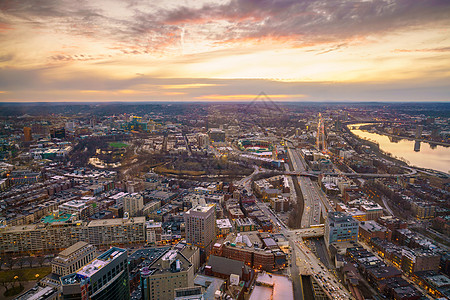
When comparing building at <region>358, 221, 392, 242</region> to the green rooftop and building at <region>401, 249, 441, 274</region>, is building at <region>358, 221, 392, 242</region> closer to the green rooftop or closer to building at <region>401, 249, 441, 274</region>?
building at <region>401, 249, 441, 274</region>

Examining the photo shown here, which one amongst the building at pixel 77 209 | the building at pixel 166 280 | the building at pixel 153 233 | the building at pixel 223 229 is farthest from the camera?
the building at pixel 77 209

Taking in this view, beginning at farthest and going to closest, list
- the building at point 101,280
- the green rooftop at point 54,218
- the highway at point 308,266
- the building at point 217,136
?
1. the building at point 217,136
2. the green rooftop at point 54,218
3. the highway at point 308,266
4. the building at point 101,280

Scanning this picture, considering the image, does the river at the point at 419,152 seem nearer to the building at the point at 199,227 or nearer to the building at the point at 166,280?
the building at the point at 199,227

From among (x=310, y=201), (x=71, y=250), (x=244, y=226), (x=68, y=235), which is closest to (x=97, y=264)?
(x=71, y=250)

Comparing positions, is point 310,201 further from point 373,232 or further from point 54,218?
point 54,218

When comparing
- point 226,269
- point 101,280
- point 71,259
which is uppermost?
point 101,280

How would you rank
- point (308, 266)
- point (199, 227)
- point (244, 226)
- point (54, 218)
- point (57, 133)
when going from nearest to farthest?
point (308, 266) < point (199, 227) < point (244, 226) < point (54, 218) < point (57, 133)

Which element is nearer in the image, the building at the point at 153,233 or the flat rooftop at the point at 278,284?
the flat rooftop at the point at 278,284

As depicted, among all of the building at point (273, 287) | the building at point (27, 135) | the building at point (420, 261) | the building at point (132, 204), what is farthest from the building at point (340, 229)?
the building at point (27, 135)
